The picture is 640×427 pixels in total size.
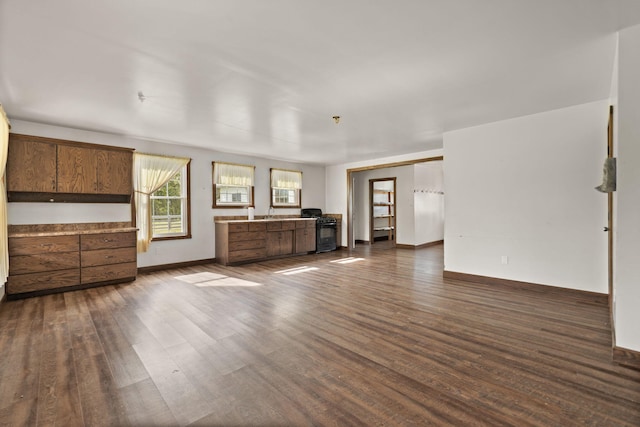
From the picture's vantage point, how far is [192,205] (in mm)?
6055

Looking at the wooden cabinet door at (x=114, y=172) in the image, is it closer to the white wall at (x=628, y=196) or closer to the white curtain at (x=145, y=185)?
the white curtain at (x=145, y=185)

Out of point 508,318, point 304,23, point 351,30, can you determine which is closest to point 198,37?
point 304,23

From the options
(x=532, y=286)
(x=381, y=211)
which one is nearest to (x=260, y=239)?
(x=532, y=286)

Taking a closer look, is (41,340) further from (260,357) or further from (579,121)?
(579,121)

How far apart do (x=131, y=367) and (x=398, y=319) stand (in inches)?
92.0

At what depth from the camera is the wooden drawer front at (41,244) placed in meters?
3.86

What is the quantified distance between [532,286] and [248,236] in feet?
16.2

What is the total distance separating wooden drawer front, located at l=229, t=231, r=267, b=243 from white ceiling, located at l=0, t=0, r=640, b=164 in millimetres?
2391

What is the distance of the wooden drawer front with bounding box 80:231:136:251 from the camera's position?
4.36 meters

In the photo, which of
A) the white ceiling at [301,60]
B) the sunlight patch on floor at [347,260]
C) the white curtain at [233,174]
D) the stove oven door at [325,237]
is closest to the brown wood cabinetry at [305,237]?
the stove oven door at [325,237]

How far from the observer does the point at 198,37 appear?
7.29ft

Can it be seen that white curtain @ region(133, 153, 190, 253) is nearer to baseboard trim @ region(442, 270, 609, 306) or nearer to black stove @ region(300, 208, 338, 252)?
black stove @ region(300, 208, 338, 252)

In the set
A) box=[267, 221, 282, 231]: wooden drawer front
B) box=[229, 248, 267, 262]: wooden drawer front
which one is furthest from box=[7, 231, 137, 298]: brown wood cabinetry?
box=[267, 221, 282, 231]: wooden drawer front

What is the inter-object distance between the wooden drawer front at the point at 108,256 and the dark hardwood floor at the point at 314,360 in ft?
2.02
